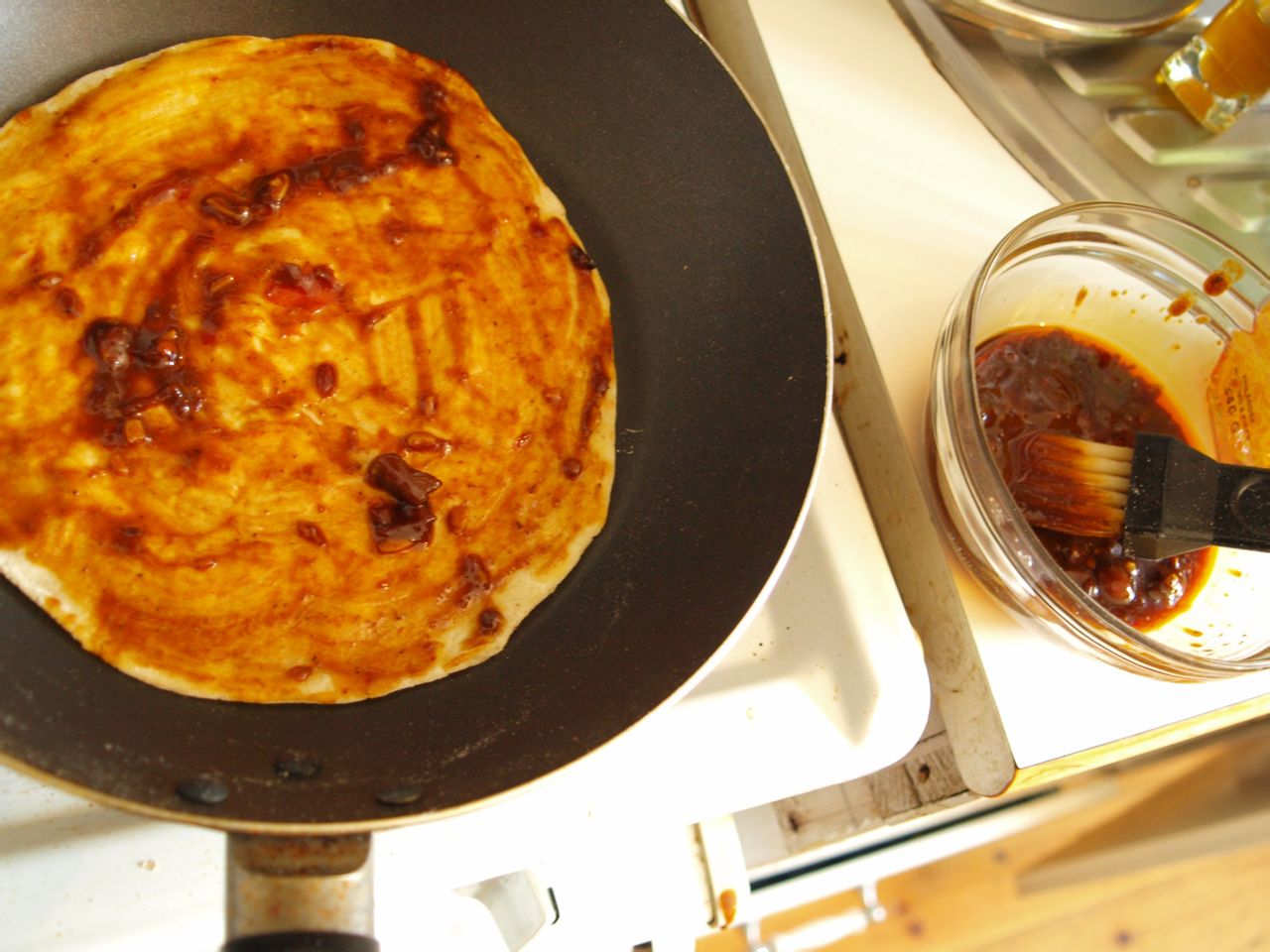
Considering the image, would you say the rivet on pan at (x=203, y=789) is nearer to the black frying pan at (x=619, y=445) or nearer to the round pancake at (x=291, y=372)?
the black frying pan at (x=619, y=445)

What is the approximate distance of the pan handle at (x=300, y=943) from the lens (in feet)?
1.90

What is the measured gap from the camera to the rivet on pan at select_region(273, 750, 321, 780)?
2.24ft

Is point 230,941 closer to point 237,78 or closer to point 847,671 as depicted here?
point 847,671

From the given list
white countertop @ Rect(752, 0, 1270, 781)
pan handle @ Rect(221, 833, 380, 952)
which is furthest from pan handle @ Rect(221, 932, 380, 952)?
white countertop @ Rect(752, 0, 1270, 781)

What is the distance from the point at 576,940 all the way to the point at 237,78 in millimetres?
866

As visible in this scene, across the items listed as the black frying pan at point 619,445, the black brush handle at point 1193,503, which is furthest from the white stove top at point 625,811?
the black brush handle at point 1193,503

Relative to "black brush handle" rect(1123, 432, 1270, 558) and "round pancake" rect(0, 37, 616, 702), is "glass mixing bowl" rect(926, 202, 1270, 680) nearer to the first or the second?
"black brush handle" rect(1123, 432, 1270, 558)

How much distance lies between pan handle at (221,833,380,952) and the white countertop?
551mm

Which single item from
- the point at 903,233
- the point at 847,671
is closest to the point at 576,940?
the point at 847,671

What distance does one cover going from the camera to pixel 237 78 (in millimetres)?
924

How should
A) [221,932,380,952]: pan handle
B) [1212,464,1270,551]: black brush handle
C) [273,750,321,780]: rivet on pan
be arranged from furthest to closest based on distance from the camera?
[1212,464,1270,551]: black brush handle, [273,750,321,780]: rivet on pan, [221,932,380,952]: pan handle

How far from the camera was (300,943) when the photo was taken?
58cm

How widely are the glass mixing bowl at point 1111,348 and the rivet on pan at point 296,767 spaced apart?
566mm

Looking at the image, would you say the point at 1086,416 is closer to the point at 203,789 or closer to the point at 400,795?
the point at 400,795
